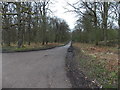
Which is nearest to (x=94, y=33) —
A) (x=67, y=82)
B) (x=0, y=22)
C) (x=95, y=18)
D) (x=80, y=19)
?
(x=95, y=18)

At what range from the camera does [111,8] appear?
20188mm

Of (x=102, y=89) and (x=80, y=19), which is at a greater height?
(x=80, y=19)

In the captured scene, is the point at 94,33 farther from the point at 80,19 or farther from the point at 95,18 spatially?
the point at 80,19

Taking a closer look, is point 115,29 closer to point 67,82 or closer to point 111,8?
point 111,8

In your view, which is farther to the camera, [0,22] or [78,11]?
[78,11]

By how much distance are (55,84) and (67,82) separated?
45 cm

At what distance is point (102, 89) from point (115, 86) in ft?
1.55

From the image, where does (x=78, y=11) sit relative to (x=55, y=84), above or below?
above

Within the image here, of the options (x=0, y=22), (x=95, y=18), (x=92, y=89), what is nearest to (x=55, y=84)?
(x=92, y=89)

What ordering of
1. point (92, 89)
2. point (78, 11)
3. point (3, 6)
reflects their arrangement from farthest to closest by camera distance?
point (78, 11) → point (3, 6) → point (92, 89)

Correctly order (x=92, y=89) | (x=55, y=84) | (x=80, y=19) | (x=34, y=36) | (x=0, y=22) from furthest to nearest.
→ (x=34, y=36), (x=80, y=19), (x=0, y=22), (x=55, y=84), (x=92, y=89)

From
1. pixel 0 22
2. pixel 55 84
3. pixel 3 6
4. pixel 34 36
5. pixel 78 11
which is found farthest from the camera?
pixel 34 36

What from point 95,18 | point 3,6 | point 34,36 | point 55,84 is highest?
point 3,6

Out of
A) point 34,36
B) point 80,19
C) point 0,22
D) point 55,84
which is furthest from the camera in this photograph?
point 34,36
